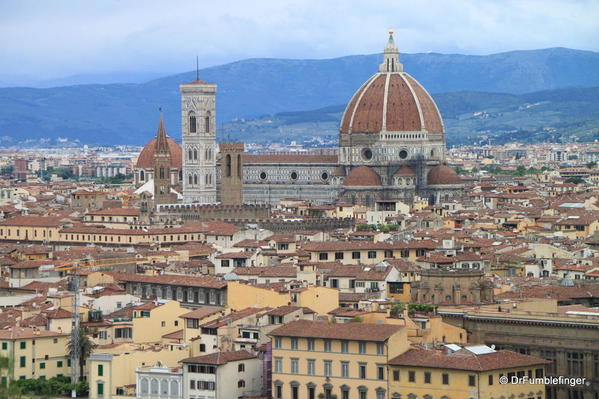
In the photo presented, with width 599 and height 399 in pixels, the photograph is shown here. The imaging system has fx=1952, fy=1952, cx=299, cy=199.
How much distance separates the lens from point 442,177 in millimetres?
155875

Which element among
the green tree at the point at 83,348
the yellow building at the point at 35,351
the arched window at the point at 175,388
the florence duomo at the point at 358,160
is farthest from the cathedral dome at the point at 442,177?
the arched window at the point at 175,388

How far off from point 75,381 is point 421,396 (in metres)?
12.4

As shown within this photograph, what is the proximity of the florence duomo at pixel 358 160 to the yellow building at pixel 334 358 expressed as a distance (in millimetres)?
95531

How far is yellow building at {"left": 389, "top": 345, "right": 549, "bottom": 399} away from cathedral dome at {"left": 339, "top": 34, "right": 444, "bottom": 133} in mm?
111525

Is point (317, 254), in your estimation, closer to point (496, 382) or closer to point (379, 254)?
point (379, 254)

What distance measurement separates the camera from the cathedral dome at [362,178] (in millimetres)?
156125

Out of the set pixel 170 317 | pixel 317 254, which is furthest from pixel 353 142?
pixel 170 317

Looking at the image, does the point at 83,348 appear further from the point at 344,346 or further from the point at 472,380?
the point at 472,380

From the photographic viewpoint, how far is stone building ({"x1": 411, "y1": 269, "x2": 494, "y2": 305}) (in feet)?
201

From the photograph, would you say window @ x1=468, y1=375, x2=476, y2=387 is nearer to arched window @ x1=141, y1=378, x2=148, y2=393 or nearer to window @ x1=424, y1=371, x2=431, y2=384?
window @ x1=424, y1=371, x2=431, y2=384

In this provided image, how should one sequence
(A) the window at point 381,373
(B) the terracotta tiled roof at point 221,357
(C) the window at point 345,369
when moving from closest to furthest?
1. (A) the window at point 381,373
2. (C) the window at point 345,369
3. (B) the terracotta tiled roof at point 221,357

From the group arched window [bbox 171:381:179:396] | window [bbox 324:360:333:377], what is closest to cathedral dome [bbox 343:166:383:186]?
arched window [bbox 171:381:179:396]

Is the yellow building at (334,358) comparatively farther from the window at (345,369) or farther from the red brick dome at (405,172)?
the red brick dome at (405,172)

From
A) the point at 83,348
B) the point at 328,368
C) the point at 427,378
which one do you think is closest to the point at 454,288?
the point at 328,368
